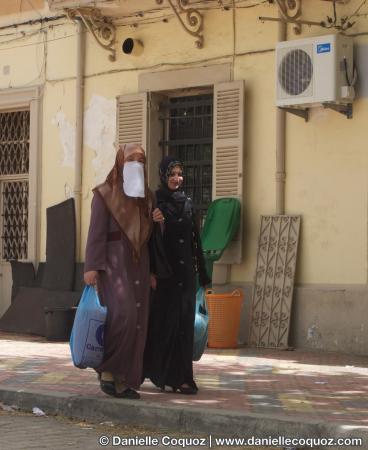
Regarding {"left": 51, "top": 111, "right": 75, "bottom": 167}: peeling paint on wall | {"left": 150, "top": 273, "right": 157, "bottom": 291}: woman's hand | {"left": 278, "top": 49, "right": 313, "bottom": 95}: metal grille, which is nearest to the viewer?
{"left": 150, "top": 273, "right": 157, "bottom": 291}: woman's hand

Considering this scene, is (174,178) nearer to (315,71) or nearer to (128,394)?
(128,394)

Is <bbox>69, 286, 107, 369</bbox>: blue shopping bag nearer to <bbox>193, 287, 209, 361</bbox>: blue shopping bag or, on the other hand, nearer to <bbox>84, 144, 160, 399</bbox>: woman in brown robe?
<bbox>84, 144, 160, 399</bbox>: woman in brown robe

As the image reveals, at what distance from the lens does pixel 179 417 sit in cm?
783

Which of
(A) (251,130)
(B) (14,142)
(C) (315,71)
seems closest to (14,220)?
(B) (14,142)

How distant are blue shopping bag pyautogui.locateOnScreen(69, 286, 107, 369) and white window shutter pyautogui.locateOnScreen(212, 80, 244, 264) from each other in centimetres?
550

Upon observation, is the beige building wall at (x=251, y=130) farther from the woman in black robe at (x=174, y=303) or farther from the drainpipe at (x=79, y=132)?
the woman in black robe at (x=174, y=303)

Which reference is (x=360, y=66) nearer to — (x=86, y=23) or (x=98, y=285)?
(x=86, y=23)

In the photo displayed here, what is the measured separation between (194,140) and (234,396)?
6124mm

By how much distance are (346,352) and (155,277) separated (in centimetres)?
451

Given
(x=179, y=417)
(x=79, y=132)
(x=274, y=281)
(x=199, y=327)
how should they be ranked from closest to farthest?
(x=179, y=417)
(x=199, y=327)
(x=274, y=281)
(x=79, y=132)

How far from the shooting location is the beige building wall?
12688 mm

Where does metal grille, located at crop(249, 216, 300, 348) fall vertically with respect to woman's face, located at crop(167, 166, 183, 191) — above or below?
below

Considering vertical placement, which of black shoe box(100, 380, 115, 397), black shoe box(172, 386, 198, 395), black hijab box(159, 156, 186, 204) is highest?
black hijab box(159, 156, 186, 204)

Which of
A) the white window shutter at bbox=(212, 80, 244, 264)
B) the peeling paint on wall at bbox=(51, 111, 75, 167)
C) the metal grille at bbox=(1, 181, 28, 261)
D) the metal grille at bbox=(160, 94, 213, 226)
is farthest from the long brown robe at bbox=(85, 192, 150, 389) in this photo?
the metal grille at bbox=(1, 181, 28, 261)
